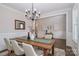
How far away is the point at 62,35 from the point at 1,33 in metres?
2.88

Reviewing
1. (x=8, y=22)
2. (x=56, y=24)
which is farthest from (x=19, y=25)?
(x=56, y=24)

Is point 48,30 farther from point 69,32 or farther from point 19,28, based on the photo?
point 19,28

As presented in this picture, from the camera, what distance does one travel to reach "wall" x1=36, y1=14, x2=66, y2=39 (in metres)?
3.29

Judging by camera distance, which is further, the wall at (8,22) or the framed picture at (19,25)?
the framed picture at (19,25)

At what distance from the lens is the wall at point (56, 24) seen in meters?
3.29

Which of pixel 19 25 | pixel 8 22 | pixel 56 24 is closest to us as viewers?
pixel 8 22

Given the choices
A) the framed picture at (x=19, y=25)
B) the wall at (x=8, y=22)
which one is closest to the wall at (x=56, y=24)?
the framed picture at (x=19, y=25)

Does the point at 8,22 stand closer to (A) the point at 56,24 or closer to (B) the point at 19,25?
(B) the point at 19,25

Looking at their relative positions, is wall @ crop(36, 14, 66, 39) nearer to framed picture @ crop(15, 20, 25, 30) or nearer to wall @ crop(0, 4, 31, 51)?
framed picture @ crop(15, 20, 25, 30)

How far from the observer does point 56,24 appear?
3.34 meters

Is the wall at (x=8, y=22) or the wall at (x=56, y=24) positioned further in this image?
the wall at (x=56, y=24)

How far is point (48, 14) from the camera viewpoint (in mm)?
3477

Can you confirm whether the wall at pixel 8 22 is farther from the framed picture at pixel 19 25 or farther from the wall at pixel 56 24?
the wall at pixel 56 24

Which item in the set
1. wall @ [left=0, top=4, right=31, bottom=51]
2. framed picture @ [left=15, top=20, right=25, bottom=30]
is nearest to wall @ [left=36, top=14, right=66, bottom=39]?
framed picture @ [left=15, top=20, right=25, bottom=30]
